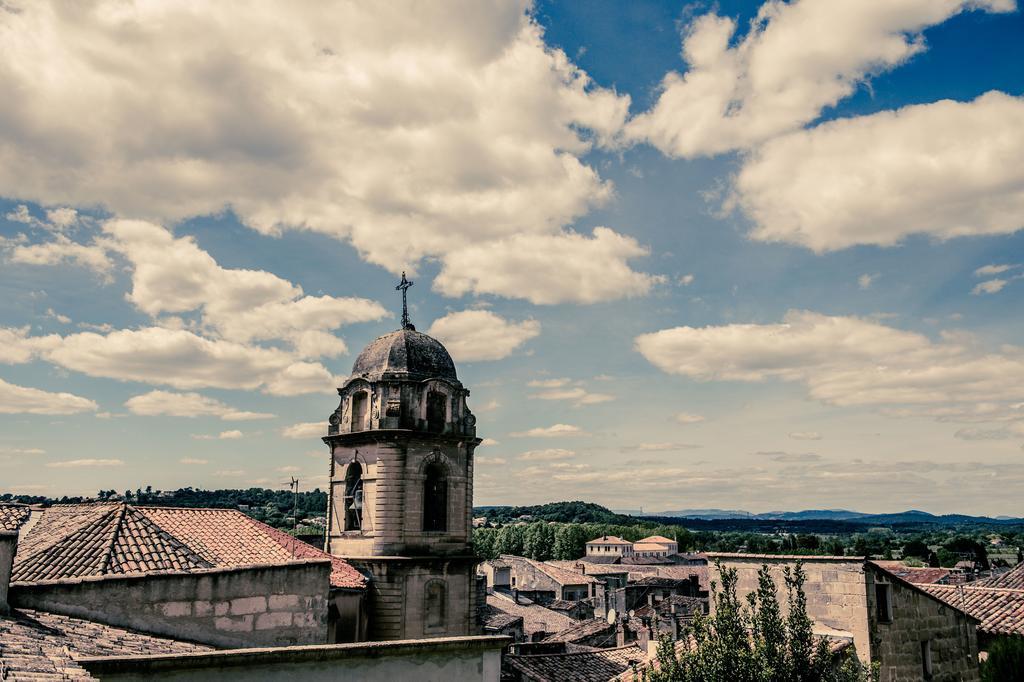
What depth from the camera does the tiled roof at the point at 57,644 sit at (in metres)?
8.61

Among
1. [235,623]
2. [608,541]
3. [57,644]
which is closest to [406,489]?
[235,623]

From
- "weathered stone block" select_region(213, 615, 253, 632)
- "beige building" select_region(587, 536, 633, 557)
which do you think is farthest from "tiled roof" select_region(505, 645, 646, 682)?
"beige building" select_region(587, 536, 633, 557)

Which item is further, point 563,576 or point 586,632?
point 563,576

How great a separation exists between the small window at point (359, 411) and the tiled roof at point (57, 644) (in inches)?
500

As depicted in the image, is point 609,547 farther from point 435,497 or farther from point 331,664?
point 331,664

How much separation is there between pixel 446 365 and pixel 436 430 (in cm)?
283

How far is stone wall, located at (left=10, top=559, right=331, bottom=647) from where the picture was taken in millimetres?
13973

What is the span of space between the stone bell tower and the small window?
37mm

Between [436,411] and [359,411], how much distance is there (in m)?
2.77

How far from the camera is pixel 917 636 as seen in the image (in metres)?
18.2

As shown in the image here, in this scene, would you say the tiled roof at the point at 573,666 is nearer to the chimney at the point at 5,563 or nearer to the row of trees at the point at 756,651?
the row of trees at the point at 756,651

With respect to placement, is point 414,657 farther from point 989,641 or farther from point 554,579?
point 554,579

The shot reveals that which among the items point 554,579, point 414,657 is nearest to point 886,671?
point 414,657

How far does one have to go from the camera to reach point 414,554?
26.1 m
